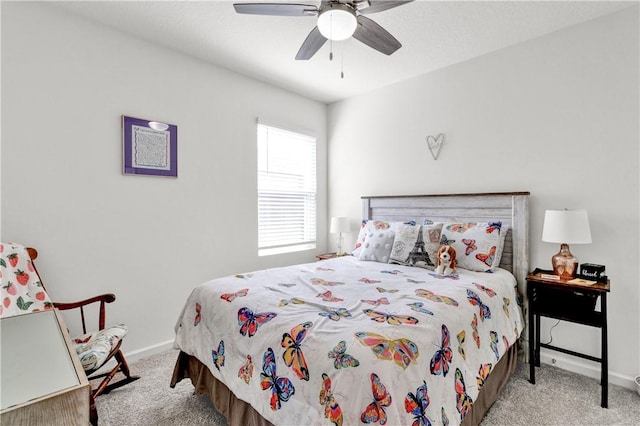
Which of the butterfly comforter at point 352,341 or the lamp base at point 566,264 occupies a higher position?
the lamp base at point 566,264

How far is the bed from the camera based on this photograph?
1.17 metres

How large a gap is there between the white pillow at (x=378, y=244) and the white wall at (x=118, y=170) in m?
1.26

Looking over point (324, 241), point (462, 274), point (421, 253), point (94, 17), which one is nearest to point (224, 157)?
point (94, 17)

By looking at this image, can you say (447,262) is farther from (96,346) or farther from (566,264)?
(96,346)

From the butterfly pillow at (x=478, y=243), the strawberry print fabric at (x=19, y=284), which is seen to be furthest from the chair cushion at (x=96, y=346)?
the butterfly pillow at (x=478, y=243)

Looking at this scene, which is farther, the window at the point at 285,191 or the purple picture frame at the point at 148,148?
the window at the point at 285,191

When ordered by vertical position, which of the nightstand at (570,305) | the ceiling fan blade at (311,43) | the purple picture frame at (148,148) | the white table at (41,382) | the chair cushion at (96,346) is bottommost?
the chair cushion at (96,346)

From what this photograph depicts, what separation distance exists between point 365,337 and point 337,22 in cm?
159

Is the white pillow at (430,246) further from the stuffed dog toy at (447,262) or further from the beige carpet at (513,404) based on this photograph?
the beige carpet at (513,404)

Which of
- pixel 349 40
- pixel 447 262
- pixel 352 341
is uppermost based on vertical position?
pixel 349 40

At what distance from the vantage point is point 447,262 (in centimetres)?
243

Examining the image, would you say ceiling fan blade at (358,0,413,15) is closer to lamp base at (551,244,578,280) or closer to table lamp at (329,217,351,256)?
lamp base at (551,244,578,280)

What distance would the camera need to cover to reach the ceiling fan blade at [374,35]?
5.92 feet

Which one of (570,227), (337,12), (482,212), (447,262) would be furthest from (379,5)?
(482,212)
